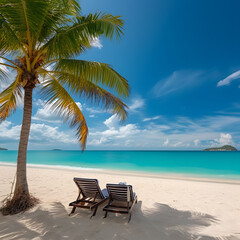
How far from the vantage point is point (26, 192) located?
13.3 feet

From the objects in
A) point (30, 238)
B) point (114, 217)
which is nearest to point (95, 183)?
point (114, 217)

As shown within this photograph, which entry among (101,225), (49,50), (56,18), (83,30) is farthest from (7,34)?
(101,225)

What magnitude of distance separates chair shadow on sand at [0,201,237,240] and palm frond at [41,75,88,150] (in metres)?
2.33

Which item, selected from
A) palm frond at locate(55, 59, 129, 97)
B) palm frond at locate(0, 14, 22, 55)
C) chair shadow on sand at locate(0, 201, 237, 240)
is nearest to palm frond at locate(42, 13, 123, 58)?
palm frond at locate(55, 59, 129, 97)

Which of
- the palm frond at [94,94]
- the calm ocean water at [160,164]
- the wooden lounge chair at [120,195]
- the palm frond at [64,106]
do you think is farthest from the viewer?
the calm ocean water at [160,164]

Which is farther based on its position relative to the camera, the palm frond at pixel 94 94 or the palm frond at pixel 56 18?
the palm frond at pixel 94 94

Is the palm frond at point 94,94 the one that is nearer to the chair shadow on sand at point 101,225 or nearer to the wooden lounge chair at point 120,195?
the wooden lounge chair at point 120,195

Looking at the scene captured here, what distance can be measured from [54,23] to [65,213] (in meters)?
4.64

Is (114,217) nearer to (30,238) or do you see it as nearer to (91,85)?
(30,238)

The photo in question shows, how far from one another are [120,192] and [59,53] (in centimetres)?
355

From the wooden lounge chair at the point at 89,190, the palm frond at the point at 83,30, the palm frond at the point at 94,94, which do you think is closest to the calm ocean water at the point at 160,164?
the palm frond at the point at 94,94

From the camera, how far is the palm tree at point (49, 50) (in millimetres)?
3323

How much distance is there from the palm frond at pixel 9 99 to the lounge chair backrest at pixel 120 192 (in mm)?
4106

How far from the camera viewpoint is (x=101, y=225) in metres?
3.25
